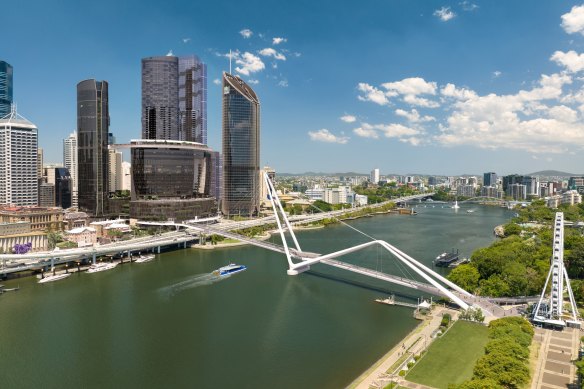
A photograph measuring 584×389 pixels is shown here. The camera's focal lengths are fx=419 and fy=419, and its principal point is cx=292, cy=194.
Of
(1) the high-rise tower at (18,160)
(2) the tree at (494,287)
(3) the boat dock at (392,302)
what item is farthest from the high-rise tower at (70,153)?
(2) the tree at (494,287)

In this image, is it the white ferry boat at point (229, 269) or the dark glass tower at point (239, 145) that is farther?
the dark glass tower at point (239, 145)

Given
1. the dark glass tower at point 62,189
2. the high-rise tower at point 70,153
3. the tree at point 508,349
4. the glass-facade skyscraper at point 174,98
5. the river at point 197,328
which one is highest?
the glass-facade skyscraper at point 174,98

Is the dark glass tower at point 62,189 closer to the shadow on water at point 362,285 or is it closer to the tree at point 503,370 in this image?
the shadow on water at point 362,285

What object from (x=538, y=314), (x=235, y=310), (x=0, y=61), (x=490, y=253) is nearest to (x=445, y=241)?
(x=490, y=253)

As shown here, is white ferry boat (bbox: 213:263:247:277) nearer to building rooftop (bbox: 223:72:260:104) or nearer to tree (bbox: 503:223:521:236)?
tree (bbox: 503:223:521:236)

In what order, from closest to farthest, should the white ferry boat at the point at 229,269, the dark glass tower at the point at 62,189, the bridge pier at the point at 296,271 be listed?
1. the bridge pier at the point at 296,271
2. the white ferry boat at the point at 229,269
3. the dark glass tower at the point at 62,189

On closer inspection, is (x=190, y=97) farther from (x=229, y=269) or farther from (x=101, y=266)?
(x=229, y=269)
